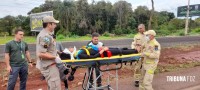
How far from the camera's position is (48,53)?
4395mm

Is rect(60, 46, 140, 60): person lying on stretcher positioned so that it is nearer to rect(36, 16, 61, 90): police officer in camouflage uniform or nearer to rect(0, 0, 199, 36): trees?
rect(36, 16, 61, 90): police officer in camouflage uniform

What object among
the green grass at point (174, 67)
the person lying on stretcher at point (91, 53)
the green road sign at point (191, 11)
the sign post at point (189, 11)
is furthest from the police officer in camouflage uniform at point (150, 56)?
the green road sign at point (191, 11)

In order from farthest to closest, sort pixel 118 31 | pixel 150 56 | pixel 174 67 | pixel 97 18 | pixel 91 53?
pixel 97 18
pixel 118 31
pixel 174 67
pixel 150 56
pixel 91 53

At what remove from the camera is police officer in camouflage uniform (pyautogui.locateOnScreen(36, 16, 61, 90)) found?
4.32m

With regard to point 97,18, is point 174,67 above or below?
below

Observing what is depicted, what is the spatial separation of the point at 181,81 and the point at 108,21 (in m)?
48.3

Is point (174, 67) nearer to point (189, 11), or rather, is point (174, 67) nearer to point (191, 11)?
point (189, 11)

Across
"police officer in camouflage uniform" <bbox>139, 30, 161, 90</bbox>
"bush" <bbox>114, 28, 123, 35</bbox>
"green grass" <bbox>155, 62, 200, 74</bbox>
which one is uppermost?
"police officer in camouflage uniform" <bbox>139, 30, 161, 90</bbox>

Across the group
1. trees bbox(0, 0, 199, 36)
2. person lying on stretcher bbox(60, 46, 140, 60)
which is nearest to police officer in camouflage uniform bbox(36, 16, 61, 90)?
person lying on stretcher bbox(60, 46, 140, 60)

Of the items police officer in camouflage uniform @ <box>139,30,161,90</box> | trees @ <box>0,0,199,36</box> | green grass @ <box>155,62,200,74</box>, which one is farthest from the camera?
trees @ <box>0,0,199,36</box>

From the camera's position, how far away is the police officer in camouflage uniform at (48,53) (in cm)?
432

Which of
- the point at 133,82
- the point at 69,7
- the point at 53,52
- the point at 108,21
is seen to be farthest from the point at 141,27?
the point at 108,21

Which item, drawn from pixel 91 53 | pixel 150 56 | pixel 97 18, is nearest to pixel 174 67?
pixel 150 56

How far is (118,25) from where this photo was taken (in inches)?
2157
